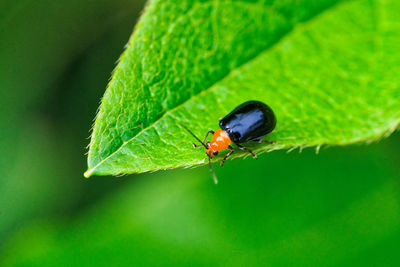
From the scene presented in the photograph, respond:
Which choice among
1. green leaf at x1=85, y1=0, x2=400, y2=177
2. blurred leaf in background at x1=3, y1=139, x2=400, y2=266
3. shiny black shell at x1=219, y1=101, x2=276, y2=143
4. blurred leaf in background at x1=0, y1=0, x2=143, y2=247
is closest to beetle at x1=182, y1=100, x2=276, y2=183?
shiny black shell at x1=219, y1=101, x2=276, y2=143

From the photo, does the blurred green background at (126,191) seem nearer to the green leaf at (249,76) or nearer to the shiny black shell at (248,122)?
the shiny black shell at (248,122)

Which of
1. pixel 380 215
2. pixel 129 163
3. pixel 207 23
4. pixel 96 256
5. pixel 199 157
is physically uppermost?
pixel 207 23

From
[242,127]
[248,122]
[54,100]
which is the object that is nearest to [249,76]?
[248,122]

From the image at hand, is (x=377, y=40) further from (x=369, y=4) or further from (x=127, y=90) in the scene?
(x=127, y=90)

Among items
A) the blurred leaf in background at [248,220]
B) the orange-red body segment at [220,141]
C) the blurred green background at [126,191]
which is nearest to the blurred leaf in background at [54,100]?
the blurred green background at [126,191]

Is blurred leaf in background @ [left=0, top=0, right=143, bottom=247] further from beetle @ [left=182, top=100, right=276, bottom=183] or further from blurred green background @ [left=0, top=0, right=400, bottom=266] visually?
beetle @ [left=182, top=100, right=276, bottom=183]

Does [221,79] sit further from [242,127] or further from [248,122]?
[242,127]

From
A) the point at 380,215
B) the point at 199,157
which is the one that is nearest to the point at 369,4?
the point at 199,157
